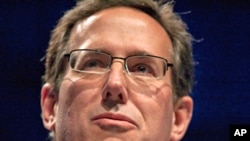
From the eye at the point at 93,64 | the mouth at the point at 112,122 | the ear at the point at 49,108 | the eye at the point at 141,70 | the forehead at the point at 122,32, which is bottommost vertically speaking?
the mouth at the point at 112,122

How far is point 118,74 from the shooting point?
1.18 m

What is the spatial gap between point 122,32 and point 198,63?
703 mm

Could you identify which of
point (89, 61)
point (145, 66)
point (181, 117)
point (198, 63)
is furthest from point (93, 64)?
point (198, 63)

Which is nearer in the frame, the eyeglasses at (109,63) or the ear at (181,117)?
the eyeglasses at (109,63)

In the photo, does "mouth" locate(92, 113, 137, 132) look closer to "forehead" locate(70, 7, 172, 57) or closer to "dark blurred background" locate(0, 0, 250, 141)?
"forehead" locate(70, 7, 172, 57)

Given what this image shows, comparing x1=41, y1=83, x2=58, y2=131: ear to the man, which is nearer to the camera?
the man

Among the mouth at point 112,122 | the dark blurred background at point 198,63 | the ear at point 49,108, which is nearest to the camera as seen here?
the mouth at point 112,122

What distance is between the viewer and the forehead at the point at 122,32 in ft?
4.08

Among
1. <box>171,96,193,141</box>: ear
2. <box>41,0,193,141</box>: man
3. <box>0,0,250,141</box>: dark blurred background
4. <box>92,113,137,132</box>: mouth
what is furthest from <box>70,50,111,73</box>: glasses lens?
<box>0,0,250,141</box>: dark blurred background

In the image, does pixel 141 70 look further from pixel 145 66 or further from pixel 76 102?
pixel 76 102

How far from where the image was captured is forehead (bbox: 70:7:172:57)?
1242mm

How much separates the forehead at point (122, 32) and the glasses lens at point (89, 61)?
0.06 ft

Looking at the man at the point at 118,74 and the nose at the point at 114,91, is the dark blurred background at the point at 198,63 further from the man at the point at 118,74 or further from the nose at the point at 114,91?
the nose at the point at 114,91

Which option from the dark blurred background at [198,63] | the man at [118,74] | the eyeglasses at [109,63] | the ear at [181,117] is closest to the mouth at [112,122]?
the man at [118,74]
